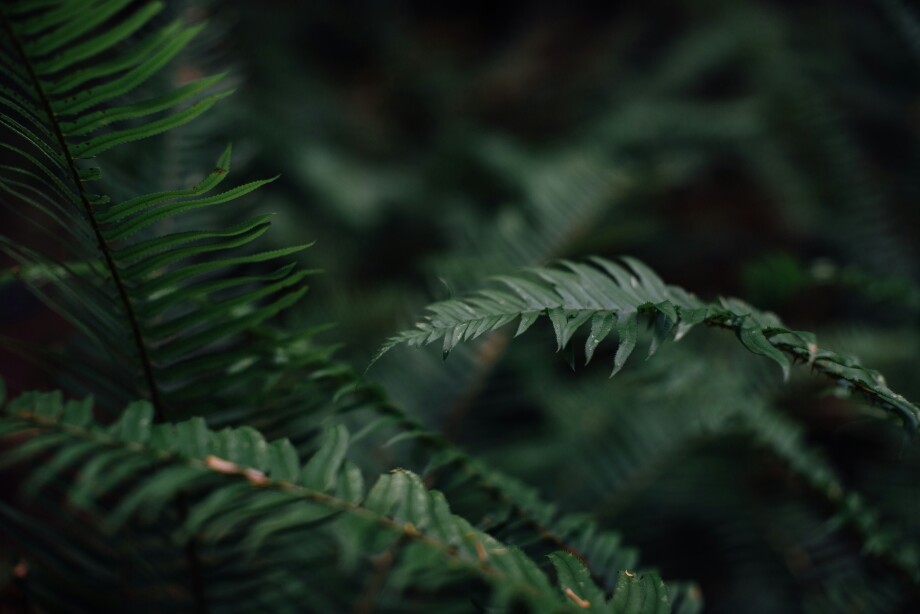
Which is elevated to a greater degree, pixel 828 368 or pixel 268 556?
pixel 828 368

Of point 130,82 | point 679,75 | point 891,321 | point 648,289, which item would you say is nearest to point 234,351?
point 130,82

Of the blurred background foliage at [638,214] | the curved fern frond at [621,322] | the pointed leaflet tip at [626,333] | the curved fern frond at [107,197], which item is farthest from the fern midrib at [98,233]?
the pointed leaflet tip at [626,333]

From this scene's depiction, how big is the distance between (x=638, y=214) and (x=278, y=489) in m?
1.77

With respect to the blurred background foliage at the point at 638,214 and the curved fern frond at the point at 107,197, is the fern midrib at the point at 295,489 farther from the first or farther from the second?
the blurred background foliage at the point at 638,214

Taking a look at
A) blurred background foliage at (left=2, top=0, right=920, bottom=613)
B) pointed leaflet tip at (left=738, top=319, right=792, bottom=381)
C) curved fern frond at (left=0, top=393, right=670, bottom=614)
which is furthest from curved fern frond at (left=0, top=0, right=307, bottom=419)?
pointed leaflet tip at (left=738, top=319, right=792, bottom=381)

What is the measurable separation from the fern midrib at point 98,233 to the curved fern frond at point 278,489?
11 cm

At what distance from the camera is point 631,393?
1.47 m

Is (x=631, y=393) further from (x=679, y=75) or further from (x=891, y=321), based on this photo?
(x=679, y=75)

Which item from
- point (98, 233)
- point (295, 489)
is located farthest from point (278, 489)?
point (98, 233)

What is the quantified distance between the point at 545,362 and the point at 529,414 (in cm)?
14

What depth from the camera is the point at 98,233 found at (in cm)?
62

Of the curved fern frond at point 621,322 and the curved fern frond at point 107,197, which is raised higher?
the curved fern frond at point 107,197

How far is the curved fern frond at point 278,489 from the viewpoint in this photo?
53 centimetres

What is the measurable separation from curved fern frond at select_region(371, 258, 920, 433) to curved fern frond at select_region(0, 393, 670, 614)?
133 millimetres
